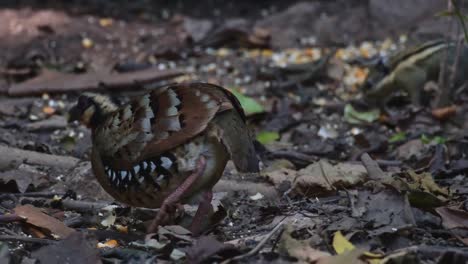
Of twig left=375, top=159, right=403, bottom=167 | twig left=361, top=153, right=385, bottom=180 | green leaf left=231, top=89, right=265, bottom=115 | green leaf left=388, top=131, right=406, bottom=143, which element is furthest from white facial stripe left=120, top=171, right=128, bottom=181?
green leaf left=388, top=131, right=406, bottom=143

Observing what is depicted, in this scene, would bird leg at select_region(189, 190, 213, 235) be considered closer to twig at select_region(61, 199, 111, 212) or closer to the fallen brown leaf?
twig at select_region(61, 199, 111, 212)

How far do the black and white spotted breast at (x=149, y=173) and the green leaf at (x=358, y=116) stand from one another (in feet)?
10.2

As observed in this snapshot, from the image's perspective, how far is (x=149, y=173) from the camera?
4074mm

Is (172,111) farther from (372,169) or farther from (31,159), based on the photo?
(31,159)

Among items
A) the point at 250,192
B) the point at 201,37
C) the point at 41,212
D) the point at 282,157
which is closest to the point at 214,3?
the point at 201,37

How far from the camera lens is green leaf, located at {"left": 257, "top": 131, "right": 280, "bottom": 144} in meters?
6.36

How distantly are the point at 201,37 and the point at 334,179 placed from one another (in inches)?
181

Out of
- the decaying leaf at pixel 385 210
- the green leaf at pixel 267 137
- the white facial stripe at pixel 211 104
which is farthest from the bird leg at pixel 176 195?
the green leaf at pixel 267 137

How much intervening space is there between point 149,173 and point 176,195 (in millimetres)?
214

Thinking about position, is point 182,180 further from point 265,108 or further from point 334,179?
point 265,108

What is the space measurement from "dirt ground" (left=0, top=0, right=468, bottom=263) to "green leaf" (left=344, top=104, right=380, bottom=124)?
1 cm

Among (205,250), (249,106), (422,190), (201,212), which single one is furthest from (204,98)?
(249,106)

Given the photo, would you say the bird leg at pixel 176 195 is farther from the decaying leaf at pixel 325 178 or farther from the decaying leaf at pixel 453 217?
the decaying leaf at pixel 453 217

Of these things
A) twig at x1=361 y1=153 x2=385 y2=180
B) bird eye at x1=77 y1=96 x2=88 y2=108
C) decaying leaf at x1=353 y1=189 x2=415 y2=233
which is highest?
bird eye at x1=77 y1=96 x2=88 y2=108
